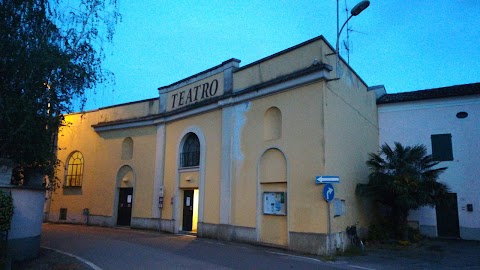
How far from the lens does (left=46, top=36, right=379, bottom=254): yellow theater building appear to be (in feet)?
44.6

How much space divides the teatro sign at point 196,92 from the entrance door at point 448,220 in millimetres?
12305

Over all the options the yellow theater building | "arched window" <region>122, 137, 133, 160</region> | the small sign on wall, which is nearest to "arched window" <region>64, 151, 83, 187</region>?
the yellow theater building

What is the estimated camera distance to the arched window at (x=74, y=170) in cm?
2366

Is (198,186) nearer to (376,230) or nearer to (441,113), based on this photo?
(376,230)

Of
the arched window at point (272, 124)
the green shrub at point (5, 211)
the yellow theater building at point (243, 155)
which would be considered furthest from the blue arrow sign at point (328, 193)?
the green shrub at point (5, 211)

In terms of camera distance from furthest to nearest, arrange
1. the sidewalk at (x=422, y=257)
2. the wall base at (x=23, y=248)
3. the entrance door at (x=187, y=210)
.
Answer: the entrance door at (x=187, y=210) → the sidewalk at (x=422, y=257) → the wall base at (x=23, y=248)

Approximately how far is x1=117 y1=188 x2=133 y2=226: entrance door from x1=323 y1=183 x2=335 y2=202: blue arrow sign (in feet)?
41.7

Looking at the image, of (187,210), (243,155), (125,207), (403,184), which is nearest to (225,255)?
(243,155)

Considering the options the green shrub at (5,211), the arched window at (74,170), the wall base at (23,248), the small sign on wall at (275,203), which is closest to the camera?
the green shrub at (5,211)

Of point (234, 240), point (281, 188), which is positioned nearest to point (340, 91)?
point (281, 188)

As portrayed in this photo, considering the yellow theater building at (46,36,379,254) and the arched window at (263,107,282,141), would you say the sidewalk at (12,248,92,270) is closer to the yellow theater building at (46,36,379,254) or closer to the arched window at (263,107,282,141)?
the yellow theater building at (46,36,379,254)

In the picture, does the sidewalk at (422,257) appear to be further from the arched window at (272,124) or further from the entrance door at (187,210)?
the entrance door at (187,210)

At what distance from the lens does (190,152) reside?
62.6ft

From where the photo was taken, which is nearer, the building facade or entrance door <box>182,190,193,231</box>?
the building facade
